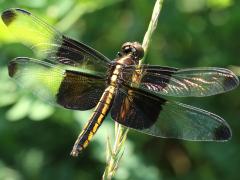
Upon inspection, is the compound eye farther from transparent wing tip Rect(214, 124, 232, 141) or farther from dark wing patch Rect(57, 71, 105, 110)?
transparent wing tip Rect(214, 124, 232, 141)

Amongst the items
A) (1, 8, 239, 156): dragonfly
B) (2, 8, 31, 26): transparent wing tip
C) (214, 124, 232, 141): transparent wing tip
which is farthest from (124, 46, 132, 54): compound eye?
(214, 124, 232, 141): transparent wing tip

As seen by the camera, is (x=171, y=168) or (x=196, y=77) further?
(x=171, y=168)

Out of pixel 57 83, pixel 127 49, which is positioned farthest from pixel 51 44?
pixel 127 49

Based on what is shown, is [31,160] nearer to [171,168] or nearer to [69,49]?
[171,168]

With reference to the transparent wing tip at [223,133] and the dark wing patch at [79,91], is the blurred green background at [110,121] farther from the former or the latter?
the transparent wing tip at [223,133]

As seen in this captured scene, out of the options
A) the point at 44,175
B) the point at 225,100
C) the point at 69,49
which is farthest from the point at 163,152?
the point at 69,49

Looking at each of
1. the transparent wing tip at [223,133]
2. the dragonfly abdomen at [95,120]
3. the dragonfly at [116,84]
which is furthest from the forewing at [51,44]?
the transparent wing tip at [223,133]
